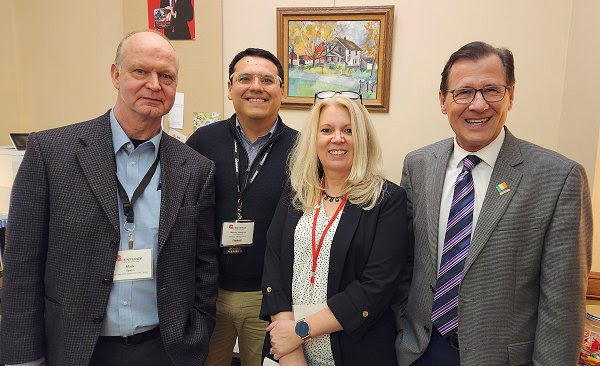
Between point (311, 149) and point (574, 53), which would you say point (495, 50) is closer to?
point (311, 149)

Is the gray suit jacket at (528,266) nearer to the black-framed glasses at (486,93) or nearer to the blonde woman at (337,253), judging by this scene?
the black-framed glasses at (486,93)

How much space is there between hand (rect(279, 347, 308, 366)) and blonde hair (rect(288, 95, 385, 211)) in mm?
569

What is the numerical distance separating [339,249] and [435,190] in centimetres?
44

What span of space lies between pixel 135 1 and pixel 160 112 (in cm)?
217

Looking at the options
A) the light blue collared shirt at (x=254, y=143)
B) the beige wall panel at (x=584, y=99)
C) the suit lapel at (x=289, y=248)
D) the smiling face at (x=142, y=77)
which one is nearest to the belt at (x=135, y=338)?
the suit lapel at (x=289, y=248)

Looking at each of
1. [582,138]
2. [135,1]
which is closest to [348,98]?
[582,138]

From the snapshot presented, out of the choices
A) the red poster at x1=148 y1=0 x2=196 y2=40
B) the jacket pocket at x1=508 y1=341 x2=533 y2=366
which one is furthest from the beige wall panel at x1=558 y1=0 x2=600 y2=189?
the red poster at x1=148 y1=0 x2=196 y2=40

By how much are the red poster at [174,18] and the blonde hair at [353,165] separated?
1.92 m

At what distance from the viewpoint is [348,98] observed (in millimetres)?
1669

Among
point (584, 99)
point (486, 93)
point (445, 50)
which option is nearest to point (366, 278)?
point (486, 93)

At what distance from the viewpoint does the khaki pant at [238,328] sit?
1.99 meters

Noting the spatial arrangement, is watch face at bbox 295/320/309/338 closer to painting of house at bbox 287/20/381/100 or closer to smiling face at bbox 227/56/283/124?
smiling face at bbox 227/56/283/124

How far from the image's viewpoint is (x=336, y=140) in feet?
5.32

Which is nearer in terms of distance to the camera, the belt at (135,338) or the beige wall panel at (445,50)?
the belt at (135,338)
